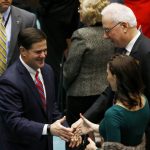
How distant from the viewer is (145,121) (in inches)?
191

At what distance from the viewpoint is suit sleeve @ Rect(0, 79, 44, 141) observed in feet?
17.6

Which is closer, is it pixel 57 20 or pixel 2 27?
pixel 2 27

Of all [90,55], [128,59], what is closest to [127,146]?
A: [128,59]

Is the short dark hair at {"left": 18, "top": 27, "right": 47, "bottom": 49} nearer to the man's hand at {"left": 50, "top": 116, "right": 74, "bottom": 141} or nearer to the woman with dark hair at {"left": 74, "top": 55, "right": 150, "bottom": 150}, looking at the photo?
the man's hand at {"left": 50, "top": 116, "right": 74, "bottom": 141}

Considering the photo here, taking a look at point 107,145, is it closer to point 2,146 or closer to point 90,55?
point 2,146

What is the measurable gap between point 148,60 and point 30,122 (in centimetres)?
112

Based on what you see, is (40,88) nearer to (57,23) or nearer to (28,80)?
(28,80)

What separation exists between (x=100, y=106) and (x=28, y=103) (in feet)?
2.81

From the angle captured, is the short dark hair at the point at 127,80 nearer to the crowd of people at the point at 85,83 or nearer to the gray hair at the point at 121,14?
the crowd of people at the point at 85,83

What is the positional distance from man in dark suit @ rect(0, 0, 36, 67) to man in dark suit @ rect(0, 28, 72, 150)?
1044 millimetres

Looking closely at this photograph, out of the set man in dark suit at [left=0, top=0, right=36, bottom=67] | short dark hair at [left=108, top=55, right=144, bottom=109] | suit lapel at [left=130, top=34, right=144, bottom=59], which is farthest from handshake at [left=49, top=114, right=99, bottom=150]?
man in dark suit at [left=0, top=0, right=36, bottom=67]

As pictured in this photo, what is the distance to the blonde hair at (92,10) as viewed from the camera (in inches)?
254

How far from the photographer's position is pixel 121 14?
570 centimetres

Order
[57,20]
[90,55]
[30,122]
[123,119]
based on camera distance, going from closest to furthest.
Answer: [123,119], [30,122], [90,55], [57,20]
